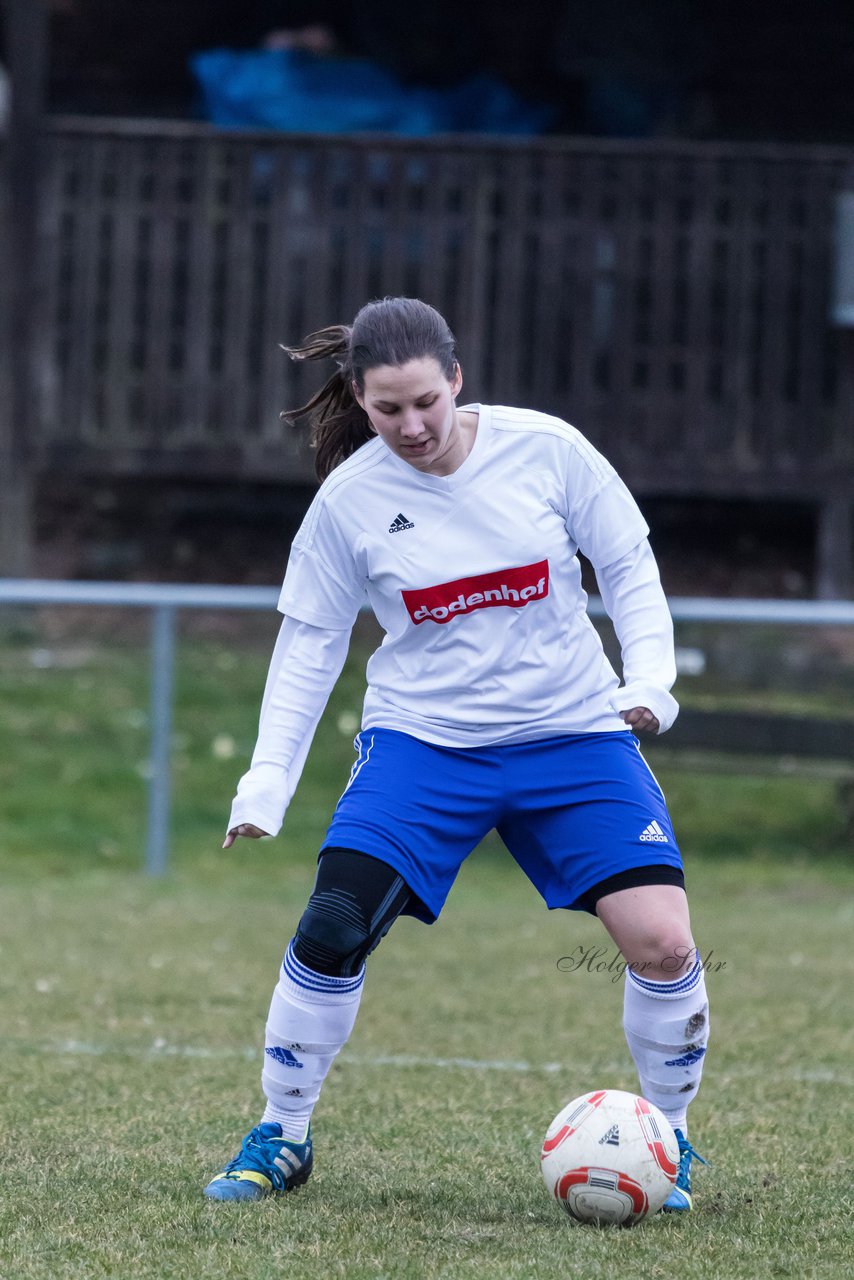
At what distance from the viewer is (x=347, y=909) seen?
3.95m

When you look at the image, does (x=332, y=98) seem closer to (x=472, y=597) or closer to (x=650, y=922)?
(x=472, y=597)

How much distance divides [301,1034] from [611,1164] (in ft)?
2.33

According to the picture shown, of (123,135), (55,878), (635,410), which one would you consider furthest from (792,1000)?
(123,135)

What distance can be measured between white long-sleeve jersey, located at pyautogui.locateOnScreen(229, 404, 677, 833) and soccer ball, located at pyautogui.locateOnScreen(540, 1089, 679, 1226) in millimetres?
830

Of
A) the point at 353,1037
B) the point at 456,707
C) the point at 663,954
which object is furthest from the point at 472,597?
the point at 353,1037

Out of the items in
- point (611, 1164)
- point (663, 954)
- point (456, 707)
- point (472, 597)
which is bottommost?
point (611, 1164)

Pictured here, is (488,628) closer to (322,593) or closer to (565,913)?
(322,593)

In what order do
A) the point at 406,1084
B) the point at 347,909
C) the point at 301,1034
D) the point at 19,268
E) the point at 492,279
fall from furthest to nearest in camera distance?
the point at 492,279, the point at 19,268, the point at 406,1084, the point at 301,1034, the point at 347,909

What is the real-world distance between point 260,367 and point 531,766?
806cm

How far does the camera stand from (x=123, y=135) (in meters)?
11.6

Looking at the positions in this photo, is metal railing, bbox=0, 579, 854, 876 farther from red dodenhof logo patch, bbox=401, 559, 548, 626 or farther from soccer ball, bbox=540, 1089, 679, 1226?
soccer ball, bbox=540, 1089, 679, 1226

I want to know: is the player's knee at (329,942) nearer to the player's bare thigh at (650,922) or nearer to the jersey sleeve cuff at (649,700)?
the player's bare thigh at (650,922)

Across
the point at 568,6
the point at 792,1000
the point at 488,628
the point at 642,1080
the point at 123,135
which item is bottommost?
the point at 792,1000

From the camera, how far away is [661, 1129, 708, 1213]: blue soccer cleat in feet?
13.3
